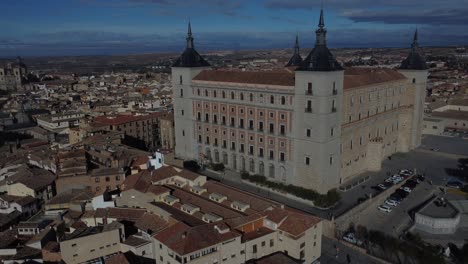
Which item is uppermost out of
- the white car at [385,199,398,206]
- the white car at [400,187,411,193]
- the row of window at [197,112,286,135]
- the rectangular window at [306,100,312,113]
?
the rectangular window at [306,100,312,113]

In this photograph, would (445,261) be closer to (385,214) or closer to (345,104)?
(385,214)

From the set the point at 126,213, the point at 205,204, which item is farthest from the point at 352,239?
the point at 126,213

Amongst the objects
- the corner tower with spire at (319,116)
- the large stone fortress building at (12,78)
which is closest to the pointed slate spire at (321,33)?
the corner tower with spire at (319,116)

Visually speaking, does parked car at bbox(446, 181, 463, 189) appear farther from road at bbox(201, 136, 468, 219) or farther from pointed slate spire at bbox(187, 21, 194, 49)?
pointed slate spire at bbox(187, 21, 194, 49)

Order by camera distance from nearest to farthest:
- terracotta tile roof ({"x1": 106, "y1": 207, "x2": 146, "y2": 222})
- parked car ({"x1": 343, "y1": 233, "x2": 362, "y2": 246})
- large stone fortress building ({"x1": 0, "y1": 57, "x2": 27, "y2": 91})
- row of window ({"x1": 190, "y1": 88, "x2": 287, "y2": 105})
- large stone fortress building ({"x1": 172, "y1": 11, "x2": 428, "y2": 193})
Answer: parked car ({"x1": 343, "y1": 233, "x2": 362, "y2": 246})
terracotta tile roof ({"x1": 106, "y1": 207, "x2": 146, "y2": 222})
large stone fortress building ({"x1": 172, "y1": 11, "x2": 428, "y2": 193})
row of window ({"x1": 190, "y1": 88, "x2": 287, "y2": 105})
large stone fortress building ({"x1": 0, "y1": 57, "x2": 27, "y2": 91})

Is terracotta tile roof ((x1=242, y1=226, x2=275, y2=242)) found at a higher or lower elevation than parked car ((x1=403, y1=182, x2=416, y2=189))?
higher

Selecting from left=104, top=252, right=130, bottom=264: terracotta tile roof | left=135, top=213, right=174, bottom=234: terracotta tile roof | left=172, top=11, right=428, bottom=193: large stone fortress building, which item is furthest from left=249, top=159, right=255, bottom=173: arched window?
left=104, top=252, right=130, bottom=264: terracotta tile roof

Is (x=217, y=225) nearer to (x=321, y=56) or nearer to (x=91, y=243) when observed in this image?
(x=91, y=243)
